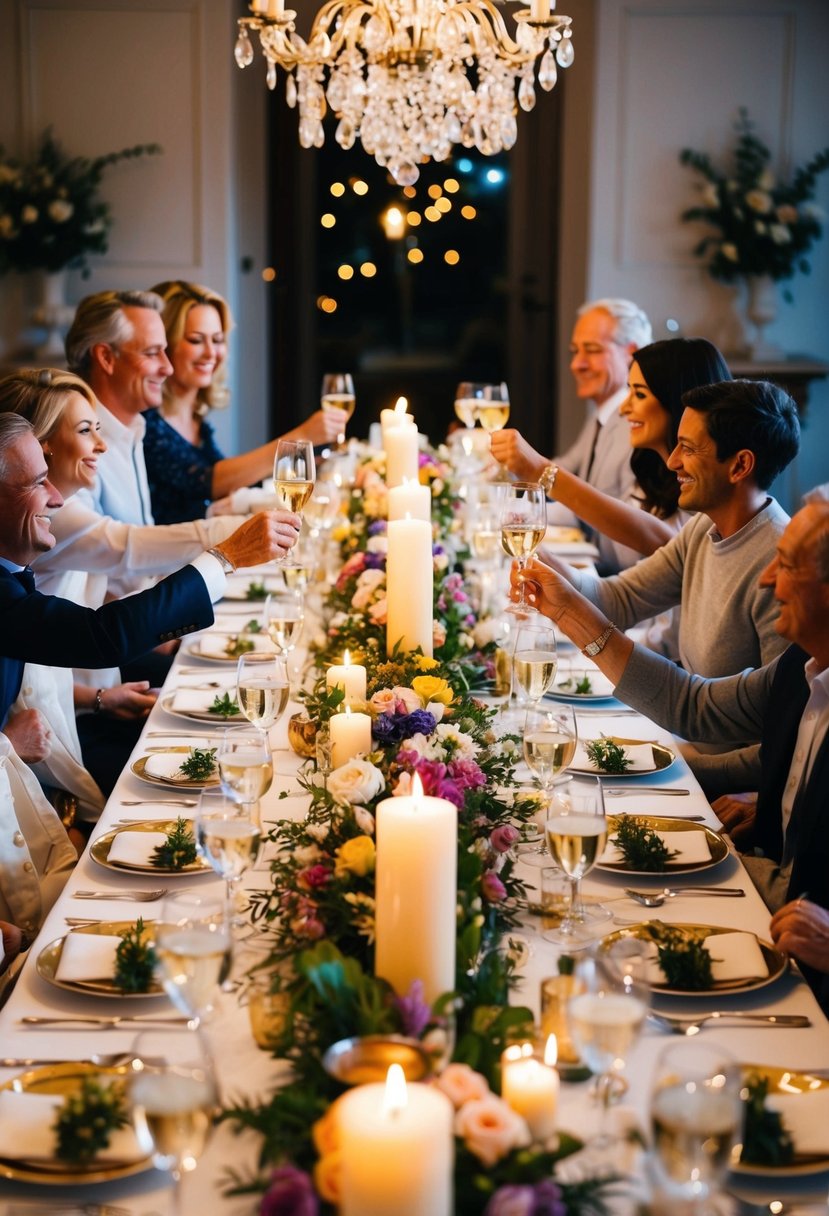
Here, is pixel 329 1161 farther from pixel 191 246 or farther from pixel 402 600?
pixel 191 246

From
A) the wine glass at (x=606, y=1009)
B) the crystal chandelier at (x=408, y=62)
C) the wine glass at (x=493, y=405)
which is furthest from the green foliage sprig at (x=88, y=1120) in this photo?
the crystal chandelier at (x=408, y=62)

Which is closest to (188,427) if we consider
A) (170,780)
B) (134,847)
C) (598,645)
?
(598,645)

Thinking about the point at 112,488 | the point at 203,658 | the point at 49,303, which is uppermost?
the point at 49,303

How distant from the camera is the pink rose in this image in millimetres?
1029

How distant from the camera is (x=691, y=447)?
269 centimetres

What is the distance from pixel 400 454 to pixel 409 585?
3.10ft

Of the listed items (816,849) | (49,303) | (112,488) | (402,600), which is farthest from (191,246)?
(816,849)

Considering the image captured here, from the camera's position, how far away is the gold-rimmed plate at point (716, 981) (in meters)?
1.49

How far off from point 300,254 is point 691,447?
5.04m

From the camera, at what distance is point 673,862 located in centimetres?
183

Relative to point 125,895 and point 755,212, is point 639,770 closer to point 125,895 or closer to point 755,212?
point 125,895

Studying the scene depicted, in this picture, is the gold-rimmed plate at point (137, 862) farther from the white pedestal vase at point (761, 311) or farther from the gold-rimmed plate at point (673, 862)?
the white pedestal vase at point (761, 311)

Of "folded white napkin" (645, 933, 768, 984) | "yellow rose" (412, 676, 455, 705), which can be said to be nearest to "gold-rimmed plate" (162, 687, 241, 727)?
"yellow rose" (412, 676, 455, 705)

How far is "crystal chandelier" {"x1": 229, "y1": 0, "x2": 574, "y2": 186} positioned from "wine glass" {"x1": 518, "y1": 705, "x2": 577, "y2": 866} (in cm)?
238
